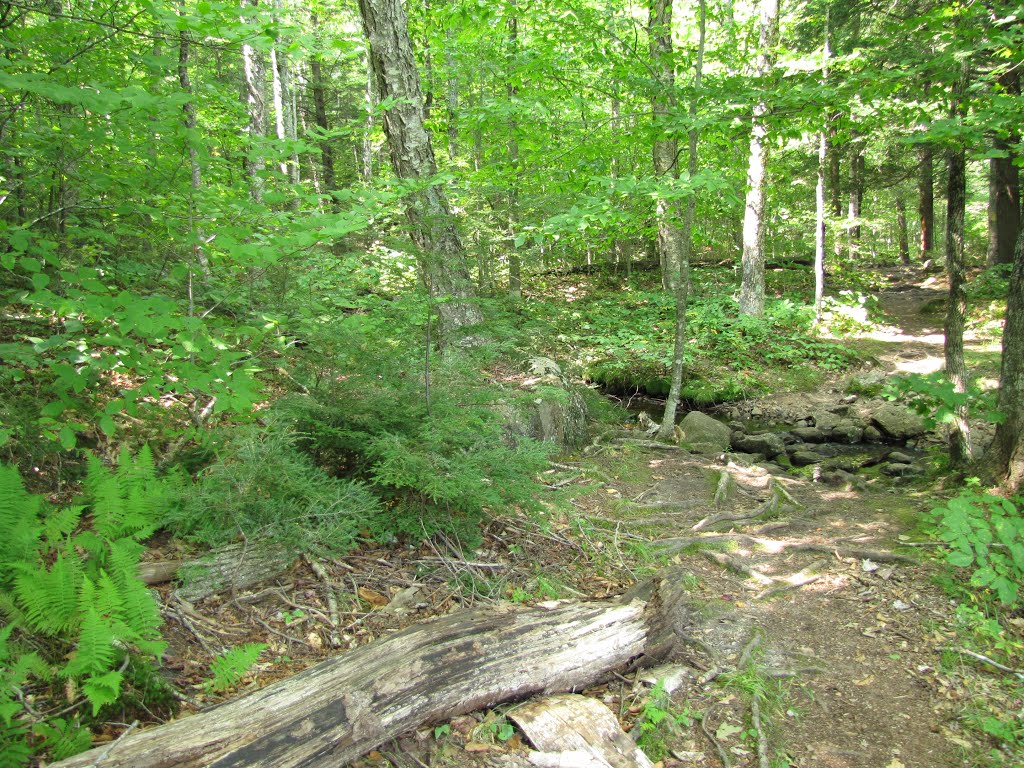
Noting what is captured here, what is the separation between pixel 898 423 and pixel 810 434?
1.57 m

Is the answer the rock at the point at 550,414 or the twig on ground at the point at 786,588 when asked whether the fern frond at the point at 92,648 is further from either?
the twig on ground at the point at 786,588

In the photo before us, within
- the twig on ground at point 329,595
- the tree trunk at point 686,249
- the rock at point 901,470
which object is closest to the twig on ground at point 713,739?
the twig on ground at point 329,595

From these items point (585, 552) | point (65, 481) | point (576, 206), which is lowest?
point (585, 552)

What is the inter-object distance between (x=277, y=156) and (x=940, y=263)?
2670 cm

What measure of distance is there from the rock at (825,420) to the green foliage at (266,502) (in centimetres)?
1022

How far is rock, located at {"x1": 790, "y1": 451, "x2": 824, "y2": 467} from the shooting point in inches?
385

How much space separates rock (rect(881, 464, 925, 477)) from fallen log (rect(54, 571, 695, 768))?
6600 mm

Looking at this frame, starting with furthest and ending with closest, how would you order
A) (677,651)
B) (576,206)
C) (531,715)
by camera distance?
(576,206) → (677,651) → (531,715)

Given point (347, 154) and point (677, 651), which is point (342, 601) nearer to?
point (677, 651)

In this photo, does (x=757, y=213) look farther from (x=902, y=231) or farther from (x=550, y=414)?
(x=902, y=231)

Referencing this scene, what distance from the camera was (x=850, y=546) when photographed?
224 inches

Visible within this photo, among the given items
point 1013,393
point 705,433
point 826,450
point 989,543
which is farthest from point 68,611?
point 826,450

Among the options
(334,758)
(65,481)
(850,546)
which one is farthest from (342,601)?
(850,546)

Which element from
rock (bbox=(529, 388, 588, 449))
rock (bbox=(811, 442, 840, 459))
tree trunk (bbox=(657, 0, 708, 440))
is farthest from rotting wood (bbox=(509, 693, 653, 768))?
rock (bbox=(811, 442, 840, 459))
